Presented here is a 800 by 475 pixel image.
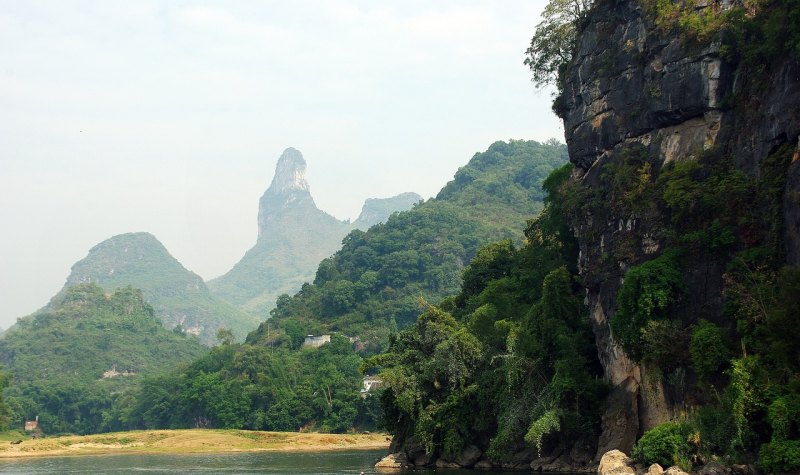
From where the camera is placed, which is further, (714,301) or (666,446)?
(714,301)

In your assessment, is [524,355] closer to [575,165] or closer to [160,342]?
[575,165]

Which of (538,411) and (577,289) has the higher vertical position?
(577,289)

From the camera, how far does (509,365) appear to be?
4653 centimetres

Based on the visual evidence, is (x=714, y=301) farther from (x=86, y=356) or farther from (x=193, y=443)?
(x=86, y=356)

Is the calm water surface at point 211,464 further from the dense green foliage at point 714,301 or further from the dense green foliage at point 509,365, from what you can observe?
the dense green foliage at point 714,301

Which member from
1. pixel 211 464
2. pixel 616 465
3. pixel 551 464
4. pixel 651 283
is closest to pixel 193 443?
pixel 211 464

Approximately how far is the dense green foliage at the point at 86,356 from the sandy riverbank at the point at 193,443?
31.8 metres

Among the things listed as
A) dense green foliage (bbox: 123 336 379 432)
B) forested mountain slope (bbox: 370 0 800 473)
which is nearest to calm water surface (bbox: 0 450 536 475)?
forested mountain slope (bbox: 370 0 800 473)

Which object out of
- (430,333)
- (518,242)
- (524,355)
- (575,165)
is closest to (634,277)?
(524,355)

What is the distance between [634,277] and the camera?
37.7 meters

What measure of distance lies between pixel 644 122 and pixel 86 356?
127587 millimetres

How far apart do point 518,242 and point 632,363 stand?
87735 mm

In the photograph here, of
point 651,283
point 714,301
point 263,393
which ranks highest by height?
point 651,283

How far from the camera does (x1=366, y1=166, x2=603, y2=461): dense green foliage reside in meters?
43.5
